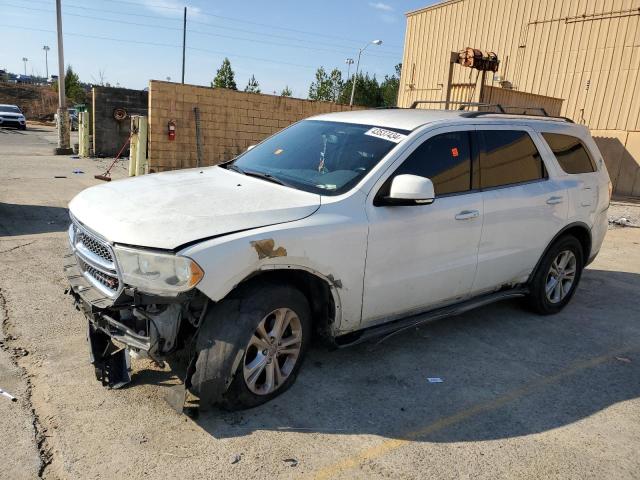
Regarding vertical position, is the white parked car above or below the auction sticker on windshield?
below

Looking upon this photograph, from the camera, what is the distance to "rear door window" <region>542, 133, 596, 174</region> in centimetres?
522

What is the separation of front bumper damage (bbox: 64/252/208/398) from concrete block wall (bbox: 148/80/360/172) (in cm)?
946

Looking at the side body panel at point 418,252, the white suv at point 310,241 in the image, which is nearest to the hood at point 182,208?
the white suv at point 310,241

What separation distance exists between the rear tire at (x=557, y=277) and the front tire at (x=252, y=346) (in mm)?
2789

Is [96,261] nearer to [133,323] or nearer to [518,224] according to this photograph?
[133,323]

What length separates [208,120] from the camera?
42.7 ft

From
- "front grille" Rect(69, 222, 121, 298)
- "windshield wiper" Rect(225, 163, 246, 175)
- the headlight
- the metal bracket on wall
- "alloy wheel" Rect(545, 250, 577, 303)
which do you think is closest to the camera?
the headlight

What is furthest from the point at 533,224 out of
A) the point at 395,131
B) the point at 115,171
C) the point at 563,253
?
the point at 115,171

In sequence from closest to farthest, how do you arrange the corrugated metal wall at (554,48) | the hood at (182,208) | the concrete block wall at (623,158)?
1. the hood at (182,208)
2. the concrete block wall at (623,158)
3. the corrugated metal wall at (554,48)

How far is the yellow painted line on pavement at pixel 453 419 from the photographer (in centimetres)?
294

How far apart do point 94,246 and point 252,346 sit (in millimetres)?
1149

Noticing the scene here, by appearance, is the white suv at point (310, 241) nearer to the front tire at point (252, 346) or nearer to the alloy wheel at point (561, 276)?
the front tire at point (252, 346)

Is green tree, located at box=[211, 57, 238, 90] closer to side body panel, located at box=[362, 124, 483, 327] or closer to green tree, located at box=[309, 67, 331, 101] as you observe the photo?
green tree, located at box=[309, 67, 331, 101]

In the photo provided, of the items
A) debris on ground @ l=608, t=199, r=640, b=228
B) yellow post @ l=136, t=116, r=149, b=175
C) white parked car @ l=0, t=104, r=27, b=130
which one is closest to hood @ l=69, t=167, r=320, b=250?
yellow post @ l=136, t=116, r=149, b=175
